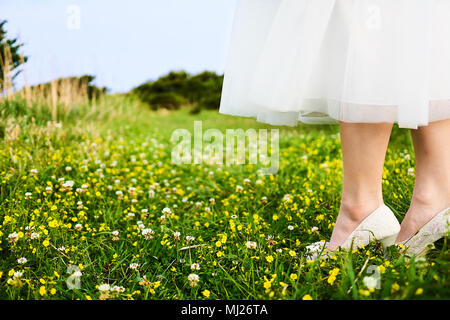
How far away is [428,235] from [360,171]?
465 mm

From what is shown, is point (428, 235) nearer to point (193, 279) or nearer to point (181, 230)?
point (193, 279)

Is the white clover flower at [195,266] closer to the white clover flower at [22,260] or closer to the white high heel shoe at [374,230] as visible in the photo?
the white high heel shoe at [374,230]

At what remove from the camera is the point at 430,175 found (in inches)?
68.8

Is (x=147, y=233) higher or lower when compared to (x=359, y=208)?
lower

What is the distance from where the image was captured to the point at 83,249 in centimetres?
189

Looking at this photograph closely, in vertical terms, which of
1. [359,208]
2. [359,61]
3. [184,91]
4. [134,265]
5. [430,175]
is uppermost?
[184,91]

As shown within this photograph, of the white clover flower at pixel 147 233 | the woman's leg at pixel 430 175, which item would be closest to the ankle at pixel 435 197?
the woman's leg at pixel 430 175

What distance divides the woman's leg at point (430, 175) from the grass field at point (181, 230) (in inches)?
6.2

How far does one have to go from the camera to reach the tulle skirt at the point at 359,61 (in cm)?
138

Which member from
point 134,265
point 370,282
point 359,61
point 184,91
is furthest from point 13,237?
point 184,91

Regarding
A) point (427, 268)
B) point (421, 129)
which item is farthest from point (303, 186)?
point (427, 268)

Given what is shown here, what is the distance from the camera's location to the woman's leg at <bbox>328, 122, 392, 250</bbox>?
4.93 ft
